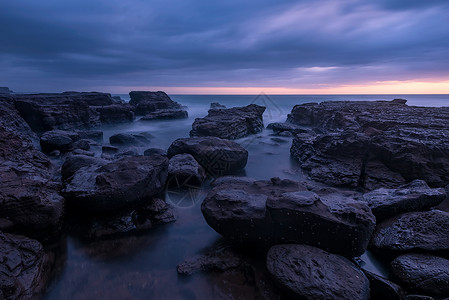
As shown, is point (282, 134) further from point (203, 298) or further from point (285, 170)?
point (203, 298)

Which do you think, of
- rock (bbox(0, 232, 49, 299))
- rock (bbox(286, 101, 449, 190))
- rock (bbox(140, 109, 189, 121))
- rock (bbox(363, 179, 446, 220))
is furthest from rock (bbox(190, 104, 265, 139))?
rock (bbox(0, 232, 49, 299))

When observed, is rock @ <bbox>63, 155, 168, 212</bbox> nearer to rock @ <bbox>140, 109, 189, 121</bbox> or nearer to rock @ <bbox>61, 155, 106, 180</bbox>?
rock @ <bbox>61, 155, 106, 180</bbox>

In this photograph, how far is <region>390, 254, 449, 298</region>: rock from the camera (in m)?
3.24

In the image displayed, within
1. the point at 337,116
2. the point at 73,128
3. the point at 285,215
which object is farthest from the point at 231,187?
the point at 73,128

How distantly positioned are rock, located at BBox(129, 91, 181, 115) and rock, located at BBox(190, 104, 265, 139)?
16462 mm

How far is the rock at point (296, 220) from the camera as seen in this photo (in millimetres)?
3645

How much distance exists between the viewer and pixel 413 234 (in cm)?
392

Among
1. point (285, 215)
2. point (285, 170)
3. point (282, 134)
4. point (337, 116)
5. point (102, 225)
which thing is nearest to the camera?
point (285, 215)

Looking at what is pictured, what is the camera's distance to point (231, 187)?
5.23m

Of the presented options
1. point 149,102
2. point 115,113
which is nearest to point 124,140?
point 115,113

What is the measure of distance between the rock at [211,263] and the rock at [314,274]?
695 millimetres

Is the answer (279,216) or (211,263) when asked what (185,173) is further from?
(279,216)

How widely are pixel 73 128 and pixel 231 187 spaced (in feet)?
53.9

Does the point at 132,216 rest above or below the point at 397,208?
below
